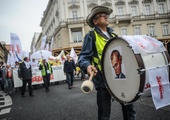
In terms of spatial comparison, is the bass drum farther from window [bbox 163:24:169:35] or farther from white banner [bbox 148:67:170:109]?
window [bbox 163:24:169:35]

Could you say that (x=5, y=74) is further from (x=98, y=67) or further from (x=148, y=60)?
(x=148, y=60)

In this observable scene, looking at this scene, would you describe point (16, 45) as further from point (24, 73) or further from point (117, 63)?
point (117, 63)

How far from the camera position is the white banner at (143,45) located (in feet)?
6.49

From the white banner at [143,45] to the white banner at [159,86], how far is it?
0.22m

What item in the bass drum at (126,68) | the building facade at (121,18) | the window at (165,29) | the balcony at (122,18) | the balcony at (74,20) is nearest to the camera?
the bass drum at (126,68)

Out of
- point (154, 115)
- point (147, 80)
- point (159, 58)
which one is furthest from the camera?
point (154, 115)

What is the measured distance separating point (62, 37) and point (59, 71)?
2325cm

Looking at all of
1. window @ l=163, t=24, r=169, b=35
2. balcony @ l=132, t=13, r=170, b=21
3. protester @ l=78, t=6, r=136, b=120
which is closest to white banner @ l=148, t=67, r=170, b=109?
protester @ l=78, t=6, r=136, b=120

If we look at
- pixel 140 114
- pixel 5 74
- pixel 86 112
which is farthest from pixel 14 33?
pixel 140 114

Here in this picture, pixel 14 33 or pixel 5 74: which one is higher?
pixel 14 33

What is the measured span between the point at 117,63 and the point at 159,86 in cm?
52

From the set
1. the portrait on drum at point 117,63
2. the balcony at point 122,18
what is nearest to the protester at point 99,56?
the portrait on drum at point 117,63

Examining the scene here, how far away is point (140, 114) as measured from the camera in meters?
3.96

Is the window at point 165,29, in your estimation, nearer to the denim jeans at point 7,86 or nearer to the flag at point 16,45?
the flag at point 16,45
